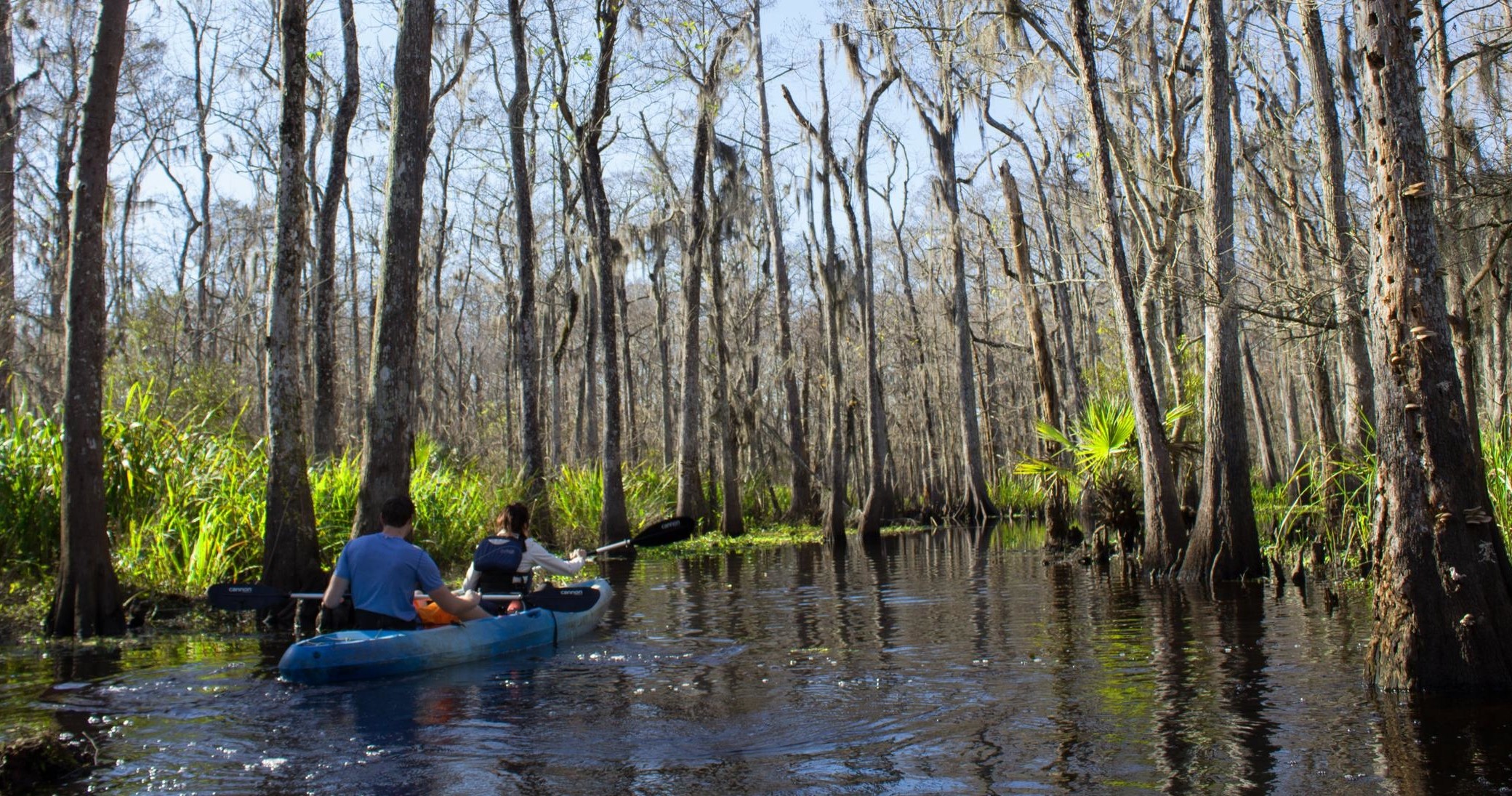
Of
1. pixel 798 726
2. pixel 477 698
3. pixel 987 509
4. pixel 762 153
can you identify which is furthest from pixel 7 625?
pixel 987 509

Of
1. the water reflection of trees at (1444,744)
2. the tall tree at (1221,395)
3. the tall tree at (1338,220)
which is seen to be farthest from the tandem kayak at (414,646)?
the tall tree at (1338,220)

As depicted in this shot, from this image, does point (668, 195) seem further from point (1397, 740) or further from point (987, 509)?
point (1397, 740)

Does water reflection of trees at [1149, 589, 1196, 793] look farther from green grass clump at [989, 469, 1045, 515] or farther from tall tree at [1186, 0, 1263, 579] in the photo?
green grass clump at [989, 469, 1045, 515]

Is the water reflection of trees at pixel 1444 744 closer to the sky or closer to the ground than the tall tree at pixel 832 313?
closer to the ground

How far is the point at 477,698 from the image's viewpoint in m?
7.66

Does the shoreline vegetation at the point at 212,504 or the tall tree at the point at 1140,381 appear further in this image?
the tall tree at the point at 1140,381

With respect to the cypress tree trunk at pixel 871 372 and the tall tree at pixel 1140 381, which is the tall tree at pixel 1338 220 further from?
the cypress tree trunk at pixel 871 372

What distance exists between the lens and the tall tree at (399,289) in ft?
32.9

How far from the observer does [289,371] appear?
10.7 m

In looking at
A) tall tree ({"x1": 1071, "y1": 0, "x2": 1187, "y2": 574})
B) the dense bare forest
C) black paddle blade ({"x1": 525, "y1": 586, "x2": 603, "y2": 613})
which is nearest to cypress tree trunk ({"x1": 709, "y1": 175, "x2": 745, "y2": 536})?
the dense bare forest

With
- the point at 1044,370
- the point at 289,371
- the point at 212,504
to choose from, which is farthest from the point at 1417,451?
the point at 1044,370

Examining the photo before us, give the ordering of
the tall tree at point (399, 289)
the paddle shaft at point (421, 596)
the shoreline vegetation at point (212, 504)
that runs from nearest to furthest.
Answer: the paddle shaft at point (421, 596), the tall tree at point (399, 289), the shoreline vegetation at point (212, 504)

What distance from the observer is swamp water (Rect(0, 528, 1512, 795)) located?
536 cm

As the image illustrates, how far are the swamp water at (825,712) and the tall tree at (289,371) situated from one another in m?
0.84
